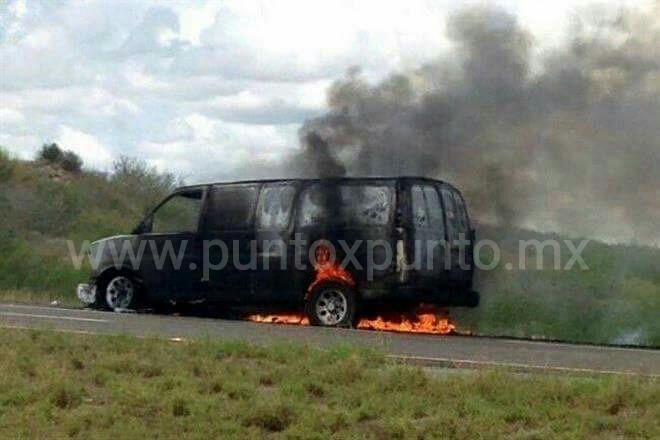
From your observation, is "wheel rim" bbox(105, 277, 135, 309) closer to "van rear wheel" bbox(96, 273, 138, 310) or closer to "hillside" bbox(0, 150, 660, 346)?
"van rear wheel" bbox(96, 273, 138, 310)

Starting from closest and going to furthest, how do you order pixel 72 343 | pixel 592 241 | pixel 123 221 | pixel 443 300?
pixel 72 343 → pixel 443 300 → pixel 592 241 → pixel 123 221

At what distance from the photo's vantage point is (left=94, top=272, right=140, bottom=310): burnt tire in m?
20.7

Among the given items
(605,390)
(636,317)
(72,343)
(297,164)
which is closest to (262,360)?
(72,343)

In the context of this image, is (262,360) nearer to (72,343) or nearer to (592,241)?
(72,343)

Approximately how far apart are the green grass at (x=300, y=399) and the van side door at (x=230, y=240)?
674cm

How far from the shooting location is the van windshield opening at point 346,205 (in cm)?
1859

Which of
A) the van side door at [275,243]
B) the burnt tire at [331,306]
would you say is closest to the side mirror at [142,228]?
the van side door at [275,243]

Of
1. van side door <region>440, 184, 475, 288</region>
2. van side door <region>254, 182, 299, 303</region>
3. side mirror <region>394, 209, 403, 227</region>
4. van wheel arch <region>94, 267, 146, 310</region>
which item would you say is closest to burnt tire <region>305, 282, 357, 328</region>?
van side door <region>254, 182, 299, 303</region>

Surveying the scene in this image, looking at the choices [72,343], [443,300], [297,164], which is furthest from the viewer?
[297,164]

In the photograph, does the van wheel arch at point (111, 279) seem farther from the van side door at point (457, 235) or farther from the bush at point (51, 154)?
the bush at point (51, 154)

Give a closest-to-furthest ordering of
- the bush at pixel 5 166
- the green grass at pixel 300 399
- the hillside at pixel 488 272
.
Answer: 1. the green grass at pixel 300 399
2. the hillside at pixel 488 272
3. the bush at pixel 5 166

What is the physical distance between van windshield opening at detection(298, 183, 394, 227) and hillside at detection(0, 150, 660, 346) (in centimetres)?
469

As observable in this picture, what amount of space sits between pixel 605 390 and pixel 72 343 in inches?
229

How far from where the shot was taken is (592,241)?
2653 centimetres
